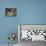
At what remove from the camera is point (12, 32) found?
350cm

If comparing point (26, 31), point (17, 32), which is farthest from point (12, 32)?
point (26, 31)

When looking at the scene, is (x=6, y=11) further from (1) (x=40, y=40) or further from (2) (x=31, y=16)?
(1) (x=40, y=40)

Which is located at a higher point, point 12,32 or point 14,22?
point 14,22

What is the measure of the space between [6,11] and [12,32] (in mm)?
601

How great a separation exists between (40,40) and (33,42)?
0.63ft

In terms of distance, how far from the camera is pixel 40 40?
3.38 metres

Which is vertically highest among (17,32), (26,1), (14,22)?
(26,1)

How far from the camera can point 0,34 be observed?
3.52 metres

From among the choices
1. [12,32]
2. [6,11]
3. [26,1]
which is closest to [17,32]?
[12,32]

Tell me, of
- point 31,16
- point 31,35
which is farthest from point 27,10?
point 31,35

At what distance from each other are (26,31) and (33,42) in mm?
343

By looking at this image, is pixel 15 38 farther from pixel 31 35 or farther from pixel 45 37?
pixel 45 37

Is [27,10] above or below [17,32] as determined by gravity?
above

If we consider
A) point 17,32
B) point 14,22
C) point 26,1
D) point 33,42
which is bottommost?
point 33,42
